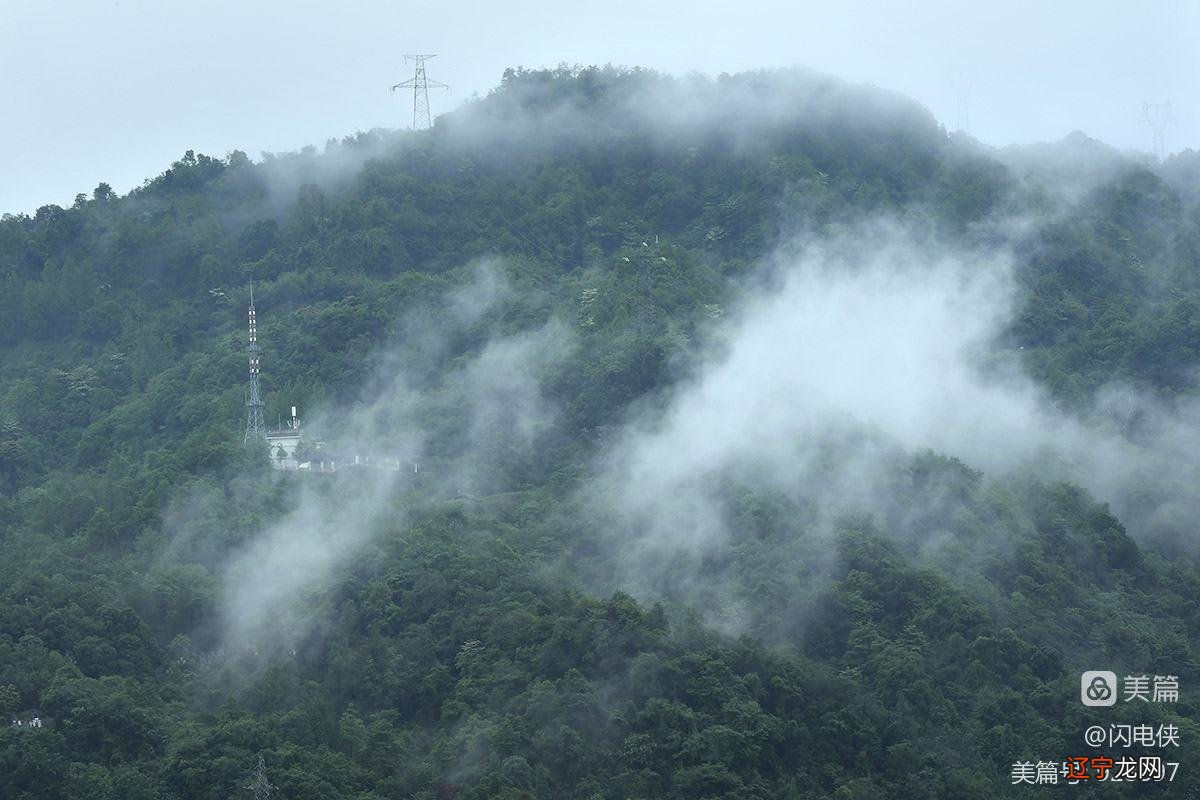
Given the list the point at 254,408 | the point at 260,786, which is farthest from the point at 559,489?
the point at 260,786

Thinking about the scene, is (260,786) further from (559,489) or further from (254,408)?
(254,408)

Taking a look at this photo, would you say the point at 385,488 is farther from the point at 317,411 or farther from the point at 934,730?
the point at 934,730

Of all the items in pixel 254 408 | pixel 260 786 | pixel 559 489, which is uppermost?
pixel 254 408

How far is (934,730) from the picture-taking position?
40.7 m

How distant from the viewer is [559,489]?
163ft

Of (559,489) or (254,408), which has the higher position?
(254,408)

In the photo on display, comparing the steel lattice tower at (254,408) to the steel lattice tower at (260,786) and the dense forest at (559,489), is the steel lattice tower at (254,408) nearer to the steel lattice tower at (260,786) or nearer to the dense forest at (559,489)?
the dense forest at (559,489)

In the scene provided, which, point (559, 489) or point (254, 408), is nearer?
point (559, 489)

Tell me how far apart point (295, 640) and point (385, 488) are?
20.8ft

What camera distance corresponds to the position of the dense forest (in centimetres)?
3991

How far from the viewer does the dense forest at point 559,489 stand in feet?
131

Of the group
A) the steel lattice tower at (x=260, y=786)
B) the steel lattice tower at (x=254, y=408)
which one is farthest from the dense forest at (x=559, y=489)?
the steel lattice tower at (x=254, y=408)

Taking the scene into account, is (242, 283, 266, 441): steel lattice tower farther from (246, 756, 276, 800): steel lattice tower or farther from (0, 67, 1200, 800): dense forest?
(246, 756, 276, 800): steel lattice tower

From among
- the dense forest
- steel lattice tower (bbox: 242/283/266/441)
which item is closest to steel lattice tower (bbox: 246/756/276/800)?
the dense forest
